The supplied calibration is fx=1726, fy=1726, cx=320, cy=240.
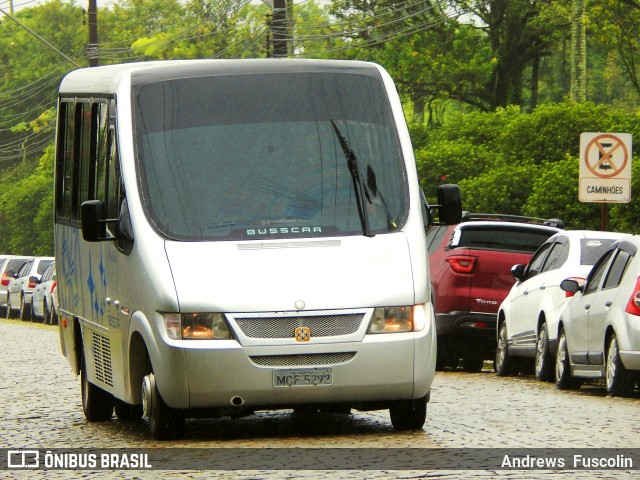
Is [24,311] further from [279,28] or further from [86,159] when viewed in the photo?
[86,159]

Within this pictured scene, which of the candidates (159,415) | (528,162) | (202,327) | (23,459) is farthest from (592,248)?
(528,162)

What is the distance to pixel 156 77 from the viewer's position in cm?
1230

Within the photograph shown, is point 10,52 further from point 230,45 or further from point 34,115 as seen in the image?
point 230,45

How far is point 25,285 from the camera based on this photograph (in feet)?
152

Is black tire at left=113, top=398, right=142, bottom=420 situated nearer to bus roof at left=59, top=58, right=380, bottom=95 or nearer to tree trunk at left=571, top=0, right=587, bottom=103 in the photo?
bus roof at left=59, top=58, right=380, bottom=95

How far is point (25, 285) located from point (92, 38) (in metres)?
6.86

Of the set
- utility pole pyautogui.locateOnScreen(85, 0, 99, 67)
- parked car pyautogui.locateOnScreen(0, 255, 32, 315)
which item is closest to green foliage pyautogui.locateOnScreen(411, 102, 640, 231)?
utility pole pyautogui.locateOnScreen(85, 0, 99, 67)

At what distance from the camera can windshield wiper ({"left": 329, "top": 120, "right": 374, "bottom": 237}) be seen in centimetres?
1190

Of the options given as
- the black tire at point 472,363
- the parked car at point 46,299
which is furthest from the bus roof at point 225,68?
the parked car at point 46,299

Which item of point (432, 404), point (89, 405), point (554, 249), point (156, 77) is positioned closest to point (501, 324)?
point (554, 249)

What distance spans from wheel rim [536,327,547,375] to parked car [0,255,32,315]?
30.6 m

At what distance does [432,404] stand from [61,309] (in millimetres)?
3576

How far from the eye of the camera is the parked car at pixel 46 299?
42.7 m

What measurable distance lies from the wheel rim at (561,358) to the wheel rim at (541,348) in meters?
0.87
